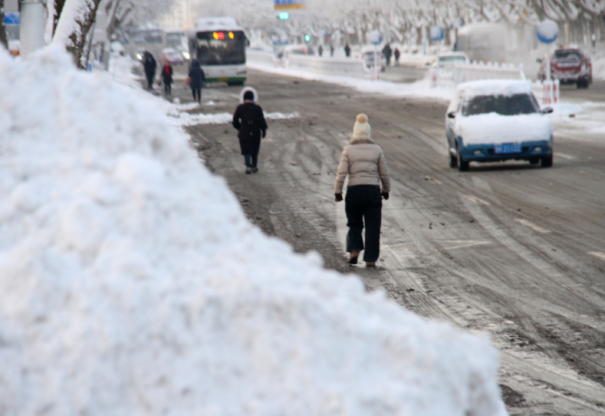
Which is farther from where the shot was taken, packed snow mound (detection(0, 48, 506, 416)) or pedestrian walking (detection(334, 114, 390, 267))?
pedestrian walking (detection(334, 114, 390, 267))

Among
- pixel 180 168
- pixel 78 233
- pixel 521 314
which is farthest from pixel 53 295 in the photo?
pixel 521 314

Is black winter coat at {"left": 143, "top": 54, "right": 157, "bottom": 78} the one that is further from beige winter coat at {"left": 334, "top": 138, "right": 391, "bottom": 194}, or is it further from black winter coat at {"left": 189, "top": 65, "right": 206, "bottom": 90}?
beige winter coat at {"left": 334, "top": 138, "right": 391, "bottom": 194}

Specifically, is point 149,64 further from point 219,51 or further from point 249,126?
point 249,126

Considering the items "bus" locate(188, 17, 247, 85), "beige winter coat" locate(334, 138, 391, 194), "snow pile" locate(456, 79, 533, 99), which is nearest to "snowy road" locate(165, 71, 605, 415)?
"beige winter coat" locate(334, 138, 391, 194)

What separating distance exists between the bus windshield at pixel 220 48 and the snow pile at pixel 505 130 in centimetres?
3119

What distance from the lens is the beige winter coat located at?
348 inches

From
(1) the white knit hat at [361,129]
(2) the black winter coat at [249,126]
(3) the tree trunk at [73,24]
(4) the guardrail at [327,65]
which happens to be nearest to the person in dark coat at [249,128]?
(2) the black winter coat at [249,126]

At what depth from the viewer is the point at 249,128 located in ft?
Result: 51.6

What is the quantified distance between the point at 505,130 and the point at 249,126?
504 cm

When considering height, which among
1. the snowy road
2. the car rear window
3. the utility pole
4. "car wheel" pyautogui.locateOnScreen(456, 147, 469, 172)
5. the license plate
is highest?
the utility pole

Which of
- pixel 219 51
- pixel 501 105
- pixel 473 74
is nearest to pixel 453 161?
pixel 501 105

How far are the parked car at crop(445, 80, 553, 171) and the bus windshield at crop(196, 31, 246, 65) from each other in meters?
30.3

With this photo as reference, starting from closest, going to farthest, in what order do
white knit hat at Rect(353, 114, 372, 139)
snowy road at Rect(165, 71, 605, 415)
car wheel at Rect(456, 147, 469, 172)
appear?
1. snowy road at Rect(165, 71, 605, 415)
2. white knit hat at Rect(353, 114, 372, 139)
3. car wheel at Rect(456, 147, 469, 172)

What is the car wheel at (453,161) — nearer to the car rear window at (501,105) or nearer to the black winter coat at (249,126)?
the car rear window at (501,105)
